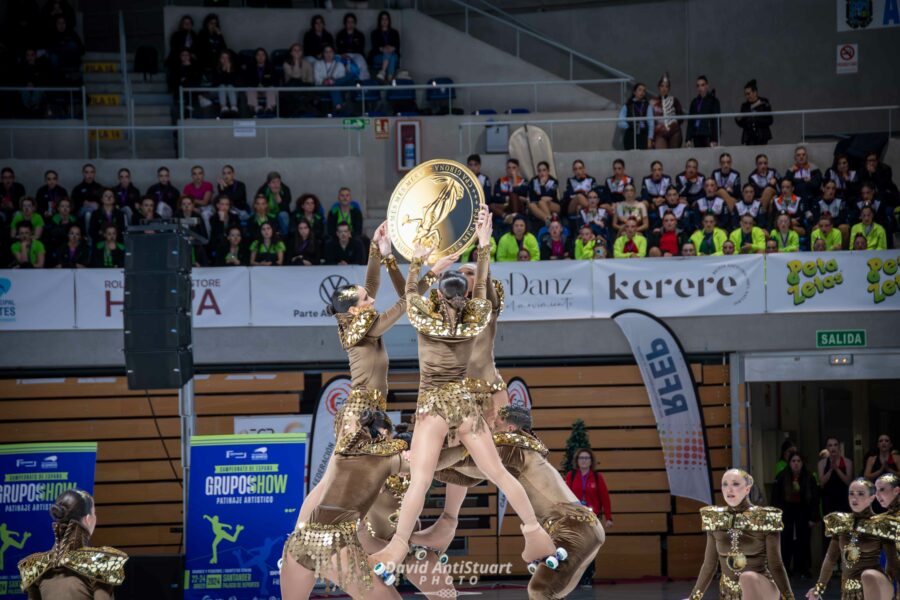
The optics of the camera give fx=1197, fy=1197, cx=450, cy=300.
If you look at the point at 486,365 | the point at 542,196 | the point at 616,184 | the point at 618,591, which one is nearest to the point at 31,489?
the point at 486,365

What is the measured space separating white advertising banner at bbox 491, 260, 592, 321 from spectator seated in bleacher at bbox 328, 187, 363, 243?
2032 millimetres

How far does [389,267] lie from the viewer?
25.6ft

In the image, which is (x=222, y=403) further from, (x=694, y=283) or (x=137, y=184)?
(x=694, y=283)

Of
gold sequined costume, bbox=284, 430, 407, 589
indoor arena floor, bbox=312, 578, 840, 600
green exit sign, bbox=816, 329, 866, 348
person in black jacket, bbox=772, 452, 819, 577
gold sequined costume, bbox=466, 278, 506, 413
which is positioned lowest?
indoor arena floor, bbox=312, 578, 840, 600

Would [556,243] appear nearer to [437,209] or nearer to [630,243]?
[630,243]

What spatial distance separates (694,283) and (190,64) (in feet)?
26.6

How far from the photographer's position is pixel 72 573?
5723 mm

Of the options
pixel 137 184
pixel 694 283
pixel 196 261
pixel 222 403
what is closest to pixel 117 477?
pixel 222 403

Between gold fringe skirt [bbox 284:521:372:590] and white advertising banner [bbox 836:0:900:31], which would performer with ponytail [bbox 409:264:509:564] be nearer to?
gold fringe skirt [bbox 284:521:372:590]

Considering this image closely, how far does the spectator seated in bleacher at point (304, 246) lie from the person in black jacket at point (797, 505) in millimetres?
6232

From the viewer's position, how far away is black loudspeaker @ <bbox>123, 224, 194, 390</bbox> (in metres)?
10.1

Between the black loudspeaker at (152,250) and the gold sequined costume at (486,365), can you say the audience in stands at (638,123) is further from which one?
the gold sequined costume at (486,365)

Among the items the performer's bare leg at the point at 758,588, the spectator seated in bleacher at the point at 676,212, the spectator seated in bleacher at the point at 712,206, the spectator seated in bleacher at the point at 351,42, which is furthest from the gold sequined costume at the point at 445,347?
the spectator seated in bleacher at the point at 351,42

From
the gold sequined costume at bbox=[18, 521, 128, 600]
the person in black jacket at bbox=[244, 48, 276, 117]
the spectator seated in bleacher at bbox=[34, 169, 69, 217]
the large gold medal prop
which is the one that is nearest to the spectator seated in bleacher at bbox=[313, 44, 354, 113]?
the person in black jacket at bbox=[244, 48, 276, 117]
